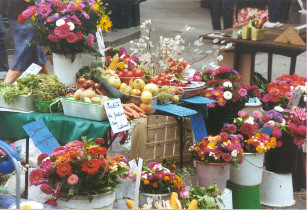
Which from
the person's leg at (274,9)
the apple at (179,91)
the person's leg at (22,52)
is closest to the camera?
the apple at (179,91)

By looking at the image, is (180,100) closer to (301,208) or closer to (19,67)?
(301,208)

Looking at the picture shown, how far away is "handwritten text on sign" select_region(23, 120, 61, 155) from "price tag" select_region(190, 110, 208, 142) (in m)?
1.16

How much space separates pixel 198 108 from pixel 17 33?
2.40 metres

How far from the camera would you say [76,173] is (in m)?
3.14

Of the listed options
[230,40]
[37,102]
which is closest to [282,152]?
[37,102]

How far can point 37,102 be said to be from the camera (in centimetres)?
379

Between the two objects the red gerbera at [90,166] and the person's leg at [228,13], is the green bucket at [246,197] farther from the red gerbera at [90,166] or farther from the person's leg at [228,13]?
the person's leg at [228,13]

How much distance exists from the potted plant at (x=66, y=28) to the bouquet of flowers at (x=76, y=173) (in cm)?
93

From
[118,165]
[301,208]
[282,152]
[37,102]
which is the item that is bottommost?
[301,208]

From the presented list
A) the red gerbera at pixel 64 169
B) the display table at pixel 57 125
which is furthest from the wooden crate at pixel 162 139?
the red gerbera at pixel 64 169

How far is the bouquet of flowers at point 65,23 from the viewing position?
384 cm

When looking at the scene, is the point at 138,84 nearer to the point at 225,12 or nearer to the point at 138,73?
the point at 138,73

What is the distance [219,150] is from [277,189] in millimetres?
859

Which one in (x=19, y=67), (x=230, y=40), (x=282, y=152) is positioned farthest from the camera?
(x=230, y=40)
